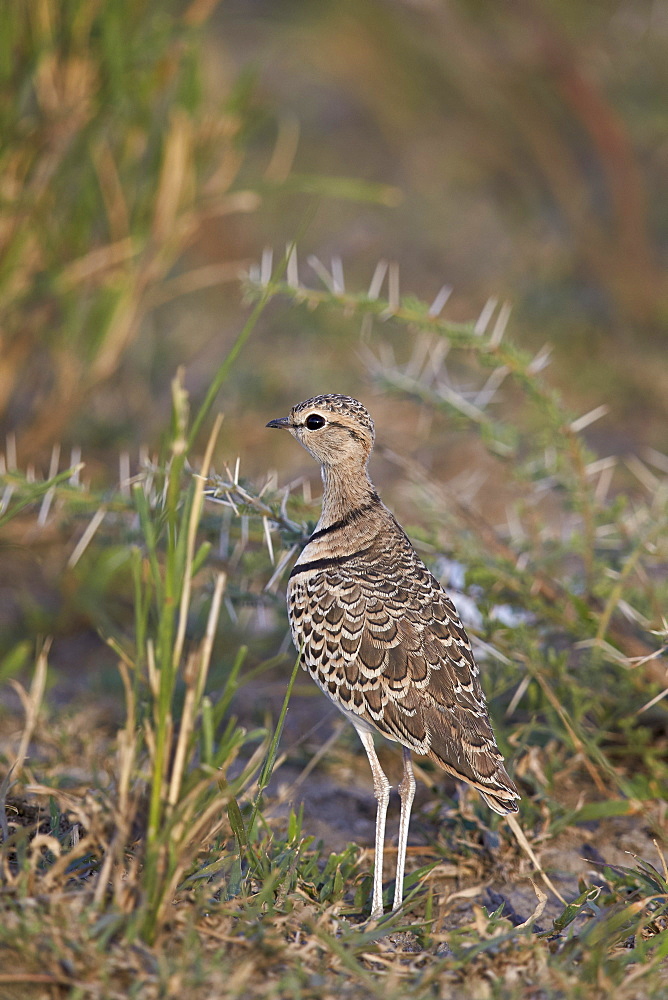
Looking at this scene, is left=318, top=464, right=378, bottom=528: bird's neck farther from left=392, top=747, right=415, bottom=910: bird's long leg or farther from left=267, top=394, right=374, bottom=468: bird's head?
left=392, top=747, right=415, bottom=910: bird's long leg

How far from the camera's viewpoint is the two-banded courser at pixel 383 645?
8.82 feet

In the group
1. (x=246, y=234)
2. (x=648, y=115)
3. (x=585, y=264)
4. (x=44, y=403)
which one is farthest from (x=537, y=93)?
(x=44, y=403)

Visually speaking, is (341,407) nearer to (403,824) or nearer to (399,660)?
(399,660)

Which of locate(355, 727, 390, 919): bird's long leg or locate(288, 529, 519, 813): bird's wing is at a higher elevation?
locate(288, 529, 519, 813): bird's wing

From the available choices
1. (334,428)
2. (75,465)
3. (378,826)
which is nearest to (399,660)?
(378,826)

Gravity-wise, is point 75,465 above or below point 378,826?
above

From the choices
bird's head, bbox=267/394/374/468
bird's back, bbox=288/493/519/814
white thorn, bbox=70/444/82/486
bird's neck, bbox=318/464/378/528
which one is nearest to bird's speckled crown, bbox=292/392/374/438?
bird's head, bbox=267/394/374/468

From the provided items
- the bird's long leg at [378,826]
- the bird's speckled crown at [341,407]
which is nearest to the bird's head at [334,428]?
the bird's speckled crown at [341,407]

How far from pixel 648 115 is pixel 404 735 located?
632 centimetres

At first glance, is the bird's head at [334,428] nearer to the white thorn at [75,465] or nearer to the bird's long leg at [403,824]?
the white thorn at [75,465]

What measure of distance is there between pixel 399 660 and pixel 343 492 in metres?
0.64

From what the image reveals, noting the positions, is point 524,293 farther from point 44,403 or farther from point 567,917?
point 567,917

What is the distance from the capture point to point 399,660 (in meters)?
2.75

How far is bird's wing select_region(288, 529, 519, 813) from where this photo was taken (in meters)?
2.68
